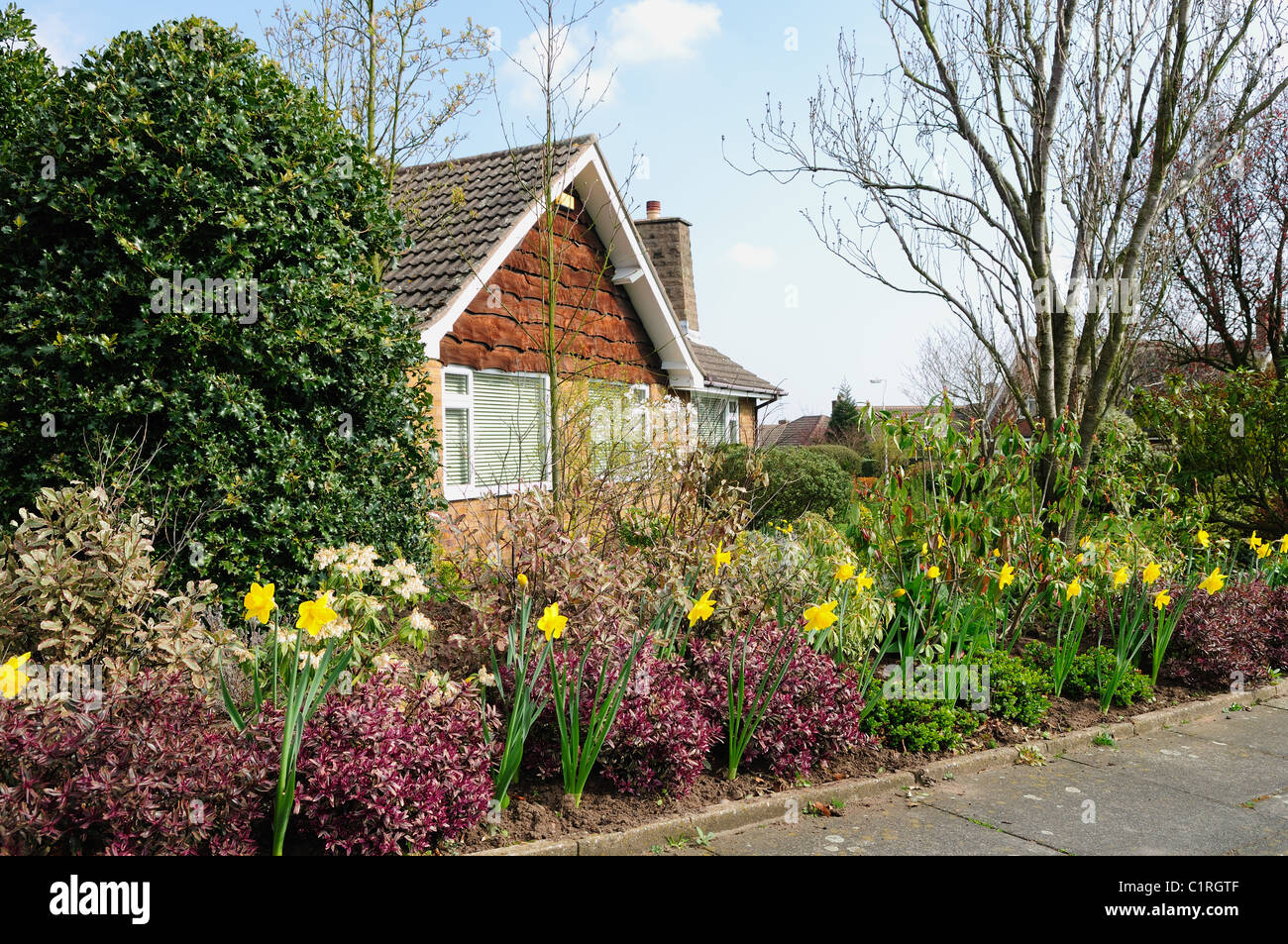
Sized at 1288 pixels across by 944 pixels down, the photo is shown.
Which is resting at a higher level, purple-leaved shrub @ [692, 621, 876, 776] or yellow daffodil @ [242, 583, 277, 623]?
yellow daffodil @ [242, 583, 277, 623]

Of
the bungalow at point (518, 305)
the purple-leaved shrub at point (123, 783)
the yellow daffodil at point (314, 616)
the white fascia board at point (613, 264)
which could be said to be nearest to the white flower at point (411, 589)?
the purple-leaved shrub at point (123, 783)

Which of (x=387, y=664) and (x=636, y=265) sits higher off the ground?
(x=636, y=265)

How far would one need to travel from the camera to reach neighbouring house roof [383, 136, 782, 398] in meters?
10.7

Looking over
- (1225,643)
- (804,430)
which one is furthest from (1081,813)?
(804,430)

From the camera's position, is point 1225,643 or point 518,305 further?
point 518,305

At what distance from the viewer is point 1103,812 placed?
4.66 meters

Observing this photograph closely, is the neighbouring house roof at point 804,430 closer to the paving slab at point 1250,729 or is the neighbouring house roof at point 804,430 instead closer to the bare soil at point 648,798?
the paving slab at point 1250,729

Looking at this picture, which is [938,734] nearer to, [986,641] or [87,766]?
[986,641]

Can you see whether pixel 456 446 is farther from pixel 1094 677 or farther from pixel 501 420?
pixel 1094 677

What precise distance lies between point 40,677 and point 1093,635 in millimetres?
7020

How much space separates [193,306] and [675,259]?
15.8 m

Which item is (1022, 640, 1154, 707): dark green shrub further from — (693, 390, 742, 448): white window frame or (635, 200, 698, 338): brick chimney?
(635, 200, 698, 338): brick chimney

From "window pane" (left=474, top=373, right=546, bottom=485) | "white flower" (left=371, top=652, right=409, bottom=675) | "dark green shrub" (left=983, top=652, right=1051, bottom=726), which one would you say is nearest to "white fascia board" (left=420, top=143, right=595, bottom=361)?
"window pane" (left=474, top=373, right=546, bottom=485)

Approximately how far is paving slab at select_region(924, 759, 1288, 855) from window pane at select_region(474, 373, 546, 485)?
6.95 meters
